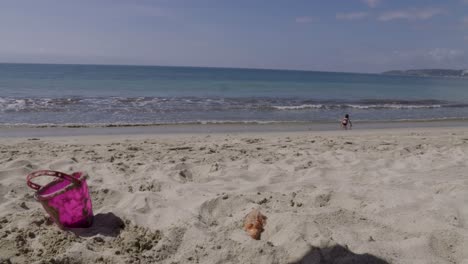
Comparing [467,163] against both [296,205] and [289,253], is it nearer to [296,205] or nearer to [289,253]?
[296,205]

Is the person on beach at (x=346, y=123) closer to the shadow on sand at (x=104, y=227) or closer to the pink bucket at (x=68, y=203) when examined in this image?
the shadow on sand at (x=104, y=227)

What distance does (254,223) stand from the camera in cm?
325

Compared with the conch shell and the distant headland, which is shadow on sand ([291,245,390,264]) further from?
the distant headland

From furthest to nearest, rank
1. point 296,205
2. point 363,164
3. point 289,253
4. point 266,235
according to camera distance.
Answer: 1. point 363,164
2. point 296,205
3. point 266,235
4. point 289,253

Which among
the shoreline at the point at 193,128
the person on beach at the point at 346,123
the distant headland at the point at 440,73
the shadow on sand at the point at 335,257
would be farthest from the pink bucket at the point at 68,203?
the distant headland at the point at 440,73

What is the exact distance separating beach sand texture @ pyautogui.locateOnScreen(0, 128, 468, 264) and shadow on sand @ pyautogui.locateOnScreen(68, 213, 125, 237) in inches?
0.4

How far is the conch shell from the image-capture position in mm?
3158

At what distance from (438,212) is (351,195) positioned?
824 millimetres

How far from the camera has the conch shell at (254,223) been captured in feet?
10.4

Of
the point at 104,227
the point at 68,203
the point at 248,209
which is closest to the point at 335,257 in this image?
the point at 248,209

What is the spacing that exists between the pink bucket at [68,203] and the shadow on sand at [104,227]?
0.23ft

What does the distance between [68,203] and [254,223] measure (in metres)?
1.59

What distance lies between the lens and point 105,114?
14500mm

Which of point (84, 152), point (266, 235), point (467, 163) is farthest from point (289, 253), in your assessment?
point (84, 152)
